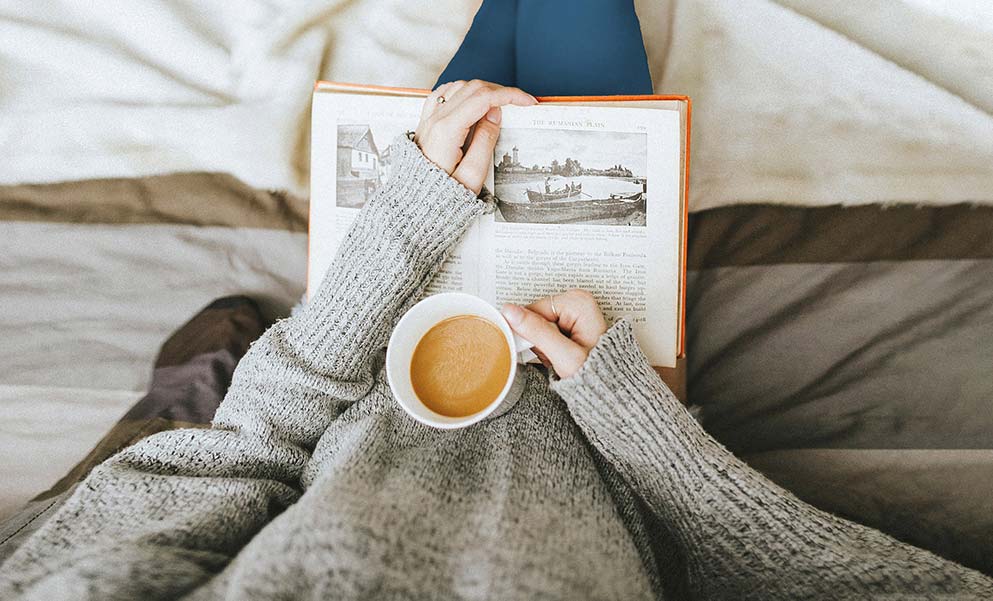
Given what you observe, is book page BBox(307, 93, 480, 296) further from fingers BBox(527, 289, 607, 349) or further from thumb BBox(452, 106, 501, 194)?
fingers BBox(527, 289, 607, 349)

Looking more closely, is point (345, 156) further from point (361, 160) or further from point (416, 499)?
point (416, 499)

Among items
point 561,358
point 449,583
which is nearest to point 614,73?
point 561,358

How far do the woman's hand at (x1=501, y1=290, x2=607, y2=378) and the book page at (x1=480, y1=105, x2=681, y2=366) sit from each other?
61mm

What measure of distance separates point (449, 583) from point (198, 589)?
0.54ft

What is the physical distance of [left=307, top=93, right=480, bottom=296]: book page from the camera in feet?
2.17

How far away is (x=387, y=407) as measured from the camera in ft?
1.98

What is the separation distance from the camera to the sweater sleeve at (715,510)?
0.49 m

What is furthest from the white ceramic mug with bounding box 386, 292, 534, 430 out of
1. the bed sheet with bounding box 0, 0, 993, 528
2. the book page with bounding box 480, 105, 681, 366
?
the bed sheet with bounding box 0, 0, 993, 528

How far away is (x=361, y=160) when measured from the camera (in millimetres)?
667

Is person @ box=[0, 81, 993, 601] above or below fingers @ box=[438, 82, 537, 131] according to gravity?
below

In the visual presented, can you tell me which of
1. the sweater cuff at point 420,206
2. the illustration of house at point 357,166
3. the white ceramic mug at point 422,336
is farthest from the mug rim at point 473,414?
the illustration of house at point 357,166

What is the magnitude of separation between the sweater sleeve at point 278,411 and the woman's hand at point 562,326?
0.13 metres

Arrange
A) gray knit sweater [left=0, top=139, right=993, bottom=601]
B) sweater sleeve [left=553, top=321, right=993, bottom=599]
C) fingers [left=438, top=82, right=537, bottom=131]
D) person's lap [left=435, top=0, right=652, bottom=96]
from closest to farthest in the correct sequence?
gray knit sweater [left=0, top=139, right=993, bottom=601] < sweater sleeve [left=553, top=321, right=993, bottom=599] < fingers [left=438, top=82, right=537, bottom=131] < person's lap [left=435, top=0, right=652, bottom=96]

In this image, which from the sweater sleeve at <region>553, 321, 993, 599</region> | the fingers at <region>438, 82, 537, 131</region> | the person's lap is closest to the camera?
the sweater sleeve at <region>553, 321, 993, 599</region>
